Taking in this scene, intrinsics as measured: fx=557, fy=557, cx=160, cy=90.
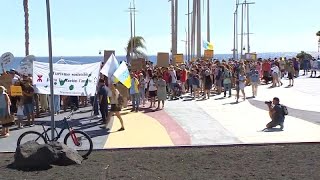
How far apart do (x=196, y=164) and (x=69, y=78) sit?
5.72 metres

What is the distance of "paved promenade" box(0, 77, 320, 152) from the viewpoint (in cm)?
1484

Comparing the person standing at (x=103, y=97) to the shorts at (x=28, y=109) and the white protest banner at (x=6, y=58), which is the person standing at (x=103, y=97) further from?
the white protest banner at (x=6, y=58)

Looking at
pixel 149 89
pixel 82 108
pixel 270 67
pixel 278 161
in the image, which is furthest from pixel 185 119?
pixel 270 67

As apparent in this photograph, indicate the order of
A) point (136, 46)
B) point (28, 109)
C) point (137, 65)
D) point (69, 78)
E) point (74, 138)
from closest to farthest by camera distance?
1. point (74, 138)
2. point (69, 78)
3. point (28, 109)
4. point (137, 65)
5. point (136, 46)

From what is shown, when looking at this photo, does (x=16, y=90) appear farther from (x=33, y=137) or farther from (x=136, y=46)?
(x=136, y=46)

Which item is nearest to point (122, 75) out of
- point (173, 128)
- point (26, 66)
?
point (173, 128)

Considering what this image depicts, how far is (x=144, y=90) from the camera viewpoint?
78.2ft

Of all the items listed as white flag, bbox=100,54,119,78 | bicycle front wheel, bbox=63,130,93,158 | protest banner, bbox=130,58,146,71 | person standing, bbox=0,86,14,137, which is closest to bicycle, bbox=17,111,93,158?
bicycle front wheel, bbox=63,130,93,158

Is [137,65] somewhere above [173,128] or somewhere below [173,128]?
above

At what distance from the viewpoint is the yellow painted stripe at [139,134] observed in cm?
1457

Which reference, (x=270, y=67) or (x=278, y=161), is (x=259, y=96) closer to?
(x=270, y=67)

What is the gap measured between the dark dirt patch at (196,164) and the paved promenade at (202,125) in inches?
40.8

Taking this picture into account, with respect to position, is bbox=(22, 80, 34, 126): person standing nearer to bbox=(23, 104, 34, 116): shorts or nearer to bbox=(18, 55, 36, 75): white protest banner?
bbox=(23, 104, 34, 116): shorts

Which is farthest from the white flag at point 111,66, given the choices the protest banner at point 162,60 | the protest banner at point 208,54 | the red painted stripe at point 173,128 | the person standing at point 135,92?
the protest banner at point 208,54
